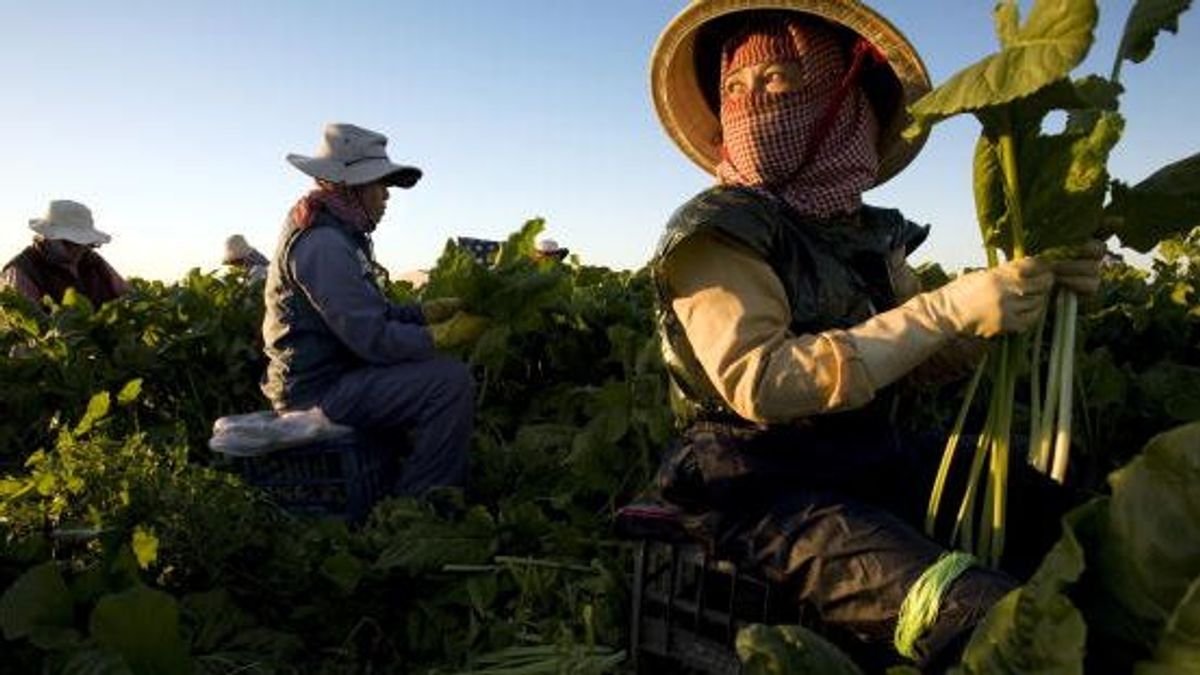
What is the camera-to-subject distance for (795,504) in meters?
1.91

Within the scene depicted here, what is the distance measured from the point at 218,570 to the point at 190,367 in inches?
112

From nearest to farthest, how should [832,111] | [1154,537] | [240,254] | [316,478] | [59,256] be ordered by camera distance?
[1154,537], [832,111], [316,478], [59,256], [240,254]

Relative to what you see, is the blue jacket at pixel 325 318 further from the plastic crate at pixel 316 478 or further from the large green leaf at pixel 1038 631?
the large green leaf at pixel 1038 631

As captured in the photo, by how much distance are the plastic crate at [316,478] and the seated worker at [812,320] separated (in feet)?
6.93

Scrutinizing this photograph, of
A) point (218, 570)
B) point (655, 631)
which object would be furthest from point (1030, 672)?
point (218, 570)

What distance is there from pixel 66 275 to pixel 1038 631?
7162mm

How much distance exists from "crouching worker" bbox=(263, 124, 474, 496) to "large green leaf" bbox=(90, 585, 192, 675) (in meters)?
1.85

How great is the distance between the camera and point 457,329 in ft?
14.6

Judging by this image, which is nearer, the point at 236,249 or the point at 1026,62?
the point at 1026,62

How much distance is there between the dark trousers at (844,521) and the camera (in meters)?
1.72

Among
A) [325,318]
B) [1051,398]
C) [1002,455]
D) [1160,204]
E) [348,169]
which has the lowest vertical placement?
[1002,455]

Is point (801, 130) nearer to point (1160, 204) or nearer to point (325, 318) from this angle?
point (1160, 204)

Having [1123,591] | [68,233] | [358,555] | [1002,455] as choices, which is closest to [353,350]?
[358,555]

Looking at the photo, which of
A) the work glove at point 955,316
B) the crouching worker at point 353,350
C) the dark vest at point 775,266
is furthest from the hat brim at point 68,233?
Answer: the work glove at point 955,316
